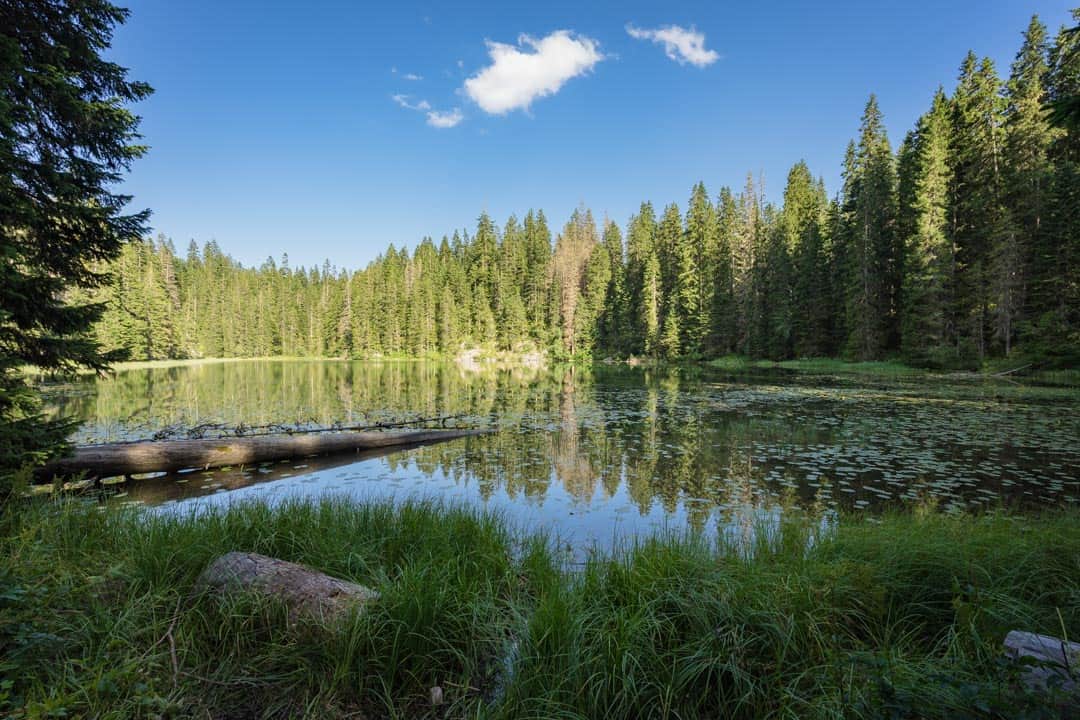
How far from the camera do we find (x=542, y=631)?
3332 mm

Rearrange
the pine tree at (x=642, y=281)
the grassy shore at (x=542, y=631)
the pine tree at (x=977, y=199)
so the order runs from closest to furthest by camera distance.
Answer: the grassy shore at (x=542, y=631), the pine tree at (x=977, y=199), the pine tree at (x=642, y=281)

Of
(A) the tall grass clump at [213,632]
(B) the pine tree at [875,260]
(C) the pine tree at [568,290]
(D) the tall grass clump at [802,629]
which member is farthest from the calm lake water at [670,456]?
(C) the pine tree at [568,290]

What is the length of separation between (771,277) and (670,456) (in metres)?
46.1

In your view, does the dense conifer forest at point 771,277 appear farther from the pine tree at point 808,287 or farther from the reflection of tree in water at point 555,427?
the reflection of tree in water at point 555,427

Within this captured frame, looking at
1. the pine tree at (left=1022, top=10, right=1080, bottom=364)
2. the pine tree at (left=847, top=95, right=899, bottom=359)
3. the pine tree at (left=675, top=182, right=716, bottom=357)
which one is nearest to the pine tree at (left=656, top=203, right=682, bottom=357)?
the pine tree at (left=675, top=182, right=716, bottom=357)

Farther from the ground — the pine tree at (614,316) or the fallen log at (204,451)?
the pine tree at (614,316)

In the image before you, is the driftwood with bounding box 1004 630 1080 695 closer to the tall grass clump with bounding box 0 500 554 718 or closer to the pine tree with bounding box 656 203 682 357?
the tall grass clump with bounding box 0 500 554 718

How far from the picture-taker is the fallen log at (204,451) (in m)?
9.07

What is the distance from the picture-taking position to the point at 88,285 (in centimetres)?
709

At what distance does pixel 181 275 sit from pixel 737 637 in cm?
11498

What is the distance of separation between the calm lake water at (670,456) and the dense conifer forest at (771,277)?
6.47 meters

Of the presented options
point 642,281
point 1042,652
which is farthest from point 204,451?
point 642,281

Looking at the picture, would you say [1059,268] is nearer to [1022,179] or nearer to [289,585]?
[1022,179]

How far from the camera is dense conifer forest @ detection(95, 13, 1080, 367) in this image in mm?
30094
